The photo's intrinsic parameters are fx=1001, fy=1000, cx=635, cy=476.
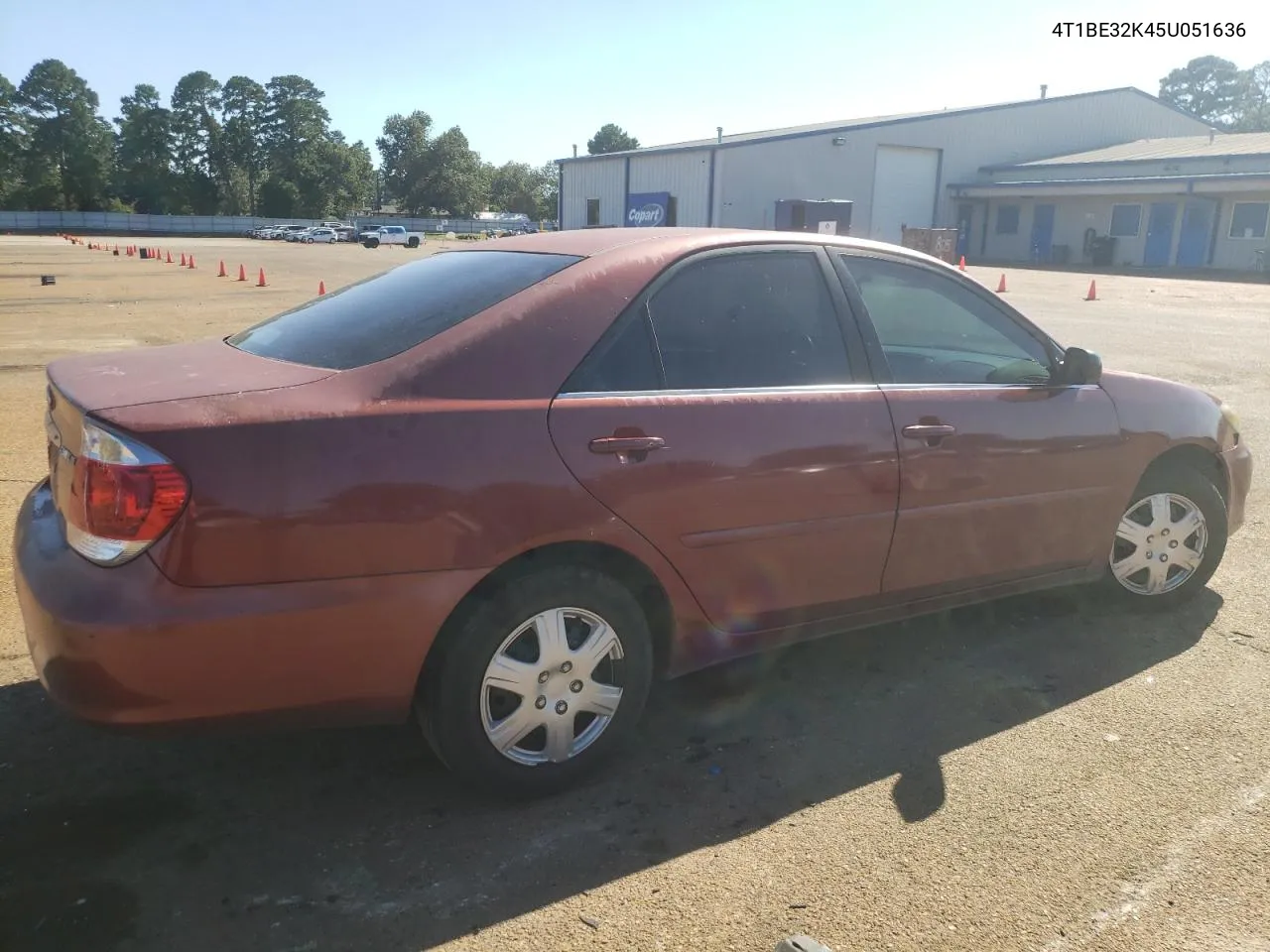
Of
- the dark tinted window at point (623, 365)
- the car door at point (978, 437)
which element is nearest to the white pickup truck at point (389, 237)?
the car door at point (978, 437)

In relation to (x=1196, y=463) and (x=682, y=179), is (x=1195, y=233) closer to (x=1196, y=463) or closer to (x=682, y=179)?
(x=682, y=179)

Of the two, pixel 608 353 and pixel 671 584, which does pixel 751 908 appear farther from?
pixel 608 353

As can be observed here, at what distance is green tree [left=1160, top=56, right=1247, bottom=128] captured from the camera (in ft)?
358

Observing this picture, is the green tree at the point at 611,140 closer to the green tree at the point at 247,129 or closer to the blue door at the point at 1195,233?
the green tree at the point at 247,129

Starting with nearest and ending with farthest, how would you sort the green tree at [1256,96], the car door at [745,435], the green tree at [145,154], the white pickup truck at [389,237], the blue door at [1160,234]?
the car door at [745,435] < the blue door at [1160,234] < the white pickup truck at [389,237] < the green tree at [145,154] < the green tree at [1256,96]

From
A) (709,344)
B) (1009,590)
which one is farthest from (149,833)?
(1009,590)

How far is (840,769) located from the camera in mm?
3182

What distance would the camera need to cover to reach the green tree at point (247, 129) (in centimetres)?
10788

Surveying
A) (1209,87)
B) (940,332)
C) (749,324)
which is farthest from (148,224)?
(1209,87)

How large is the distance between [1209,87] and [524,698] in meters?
133

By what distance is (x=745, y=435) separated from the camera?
312 centimetres

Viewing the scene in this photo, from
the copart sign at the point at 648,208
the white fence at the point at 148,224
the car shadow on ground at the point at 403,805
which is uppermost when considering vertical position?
the copart sign at the point at 648,208

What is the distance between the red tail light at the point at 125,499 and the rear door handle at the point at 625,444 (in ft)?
3.54

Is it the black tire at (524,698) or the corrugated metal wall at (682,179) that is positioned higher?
the corrugated metal wall at (682,179)
